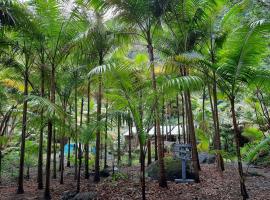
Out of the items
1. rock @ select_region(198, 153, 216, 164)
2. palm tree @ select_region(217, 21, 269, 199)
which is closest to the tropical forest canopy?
palm tree @ select_region(217, 21, 269, 199)

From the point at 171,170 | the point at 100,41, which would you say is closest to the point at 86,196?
the point at 171,170

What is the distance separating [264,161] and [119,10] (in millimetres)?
8880

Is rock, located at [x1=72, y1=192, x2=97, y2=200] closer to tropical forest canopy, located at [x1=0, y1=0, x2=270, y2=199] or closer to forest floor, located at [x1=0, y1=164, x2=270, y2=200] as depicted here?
tropical forest canopy, located at [x1=0, y1=0, x2=270, y2=199]

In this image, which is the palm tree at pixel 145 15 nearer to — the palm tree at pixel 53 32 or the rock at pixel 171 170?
the rock at pixel 171 170

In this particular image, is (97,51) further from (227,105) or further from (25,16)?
(227,105)

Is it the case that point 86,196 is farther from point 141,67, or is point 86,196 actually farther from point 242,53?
point 141,67

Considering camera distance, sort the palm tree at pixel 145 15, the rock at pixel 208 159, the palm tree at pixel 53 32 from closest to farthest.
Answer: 1. the palm tree at pixel 145 15
2. the palm tree at pixel 53 32
3. the rock at pixel 208 159

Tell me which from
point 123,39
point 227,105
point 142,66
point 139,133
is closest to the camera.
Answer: point 139,133

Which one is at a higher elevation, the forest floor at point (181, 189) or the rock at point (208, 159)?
the rock at point (208, 159)

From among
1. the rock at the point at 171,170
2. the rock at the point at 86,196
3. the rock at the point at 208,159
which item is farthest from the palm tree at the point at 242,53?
the rock at the point at 208,159

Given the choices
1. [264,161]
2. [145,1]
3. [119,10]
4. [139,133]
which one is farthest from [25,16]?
[264,161]

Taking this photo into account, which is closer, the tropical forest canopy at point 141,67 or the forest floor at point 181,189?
the tropical forest canopy at point 141,67

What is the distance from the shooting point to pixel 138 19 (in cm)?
788

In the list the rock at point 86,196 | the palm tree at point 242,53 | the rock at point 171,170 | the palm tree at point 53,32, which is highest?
the palm tree at point 53,32
